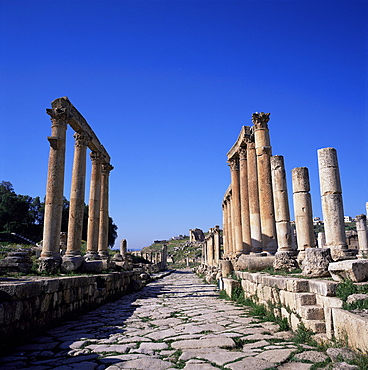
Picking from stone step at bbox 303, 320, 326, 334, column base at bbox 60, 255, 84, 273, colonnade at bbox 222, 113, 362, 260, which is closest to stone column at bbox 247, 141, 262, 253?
colonnade at bbox 222, 113, 362, 260

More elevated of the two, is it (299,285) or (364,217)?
(364,217)

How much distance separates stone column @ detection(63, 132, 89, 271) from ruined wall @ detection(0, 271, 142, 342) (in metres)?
4.58

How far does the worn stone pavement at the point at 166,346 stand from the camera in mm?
4273

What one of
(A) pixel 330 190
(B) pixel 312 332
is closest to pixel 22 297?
(B) pixel 312 332

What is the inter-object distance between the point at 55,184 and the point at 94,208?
507 centimetres

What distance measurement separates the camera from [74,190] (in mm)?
15688

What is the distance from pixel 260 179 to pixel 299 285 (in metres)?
9.51

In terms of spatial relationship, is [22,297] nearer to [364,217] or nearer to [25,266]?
[25,266]

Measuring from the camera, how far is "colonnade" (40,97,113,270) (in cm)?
1307

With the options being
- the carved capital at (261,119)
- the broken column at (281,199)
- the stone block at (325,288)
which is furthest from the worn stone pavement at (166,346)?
the carved capital at (261,119)

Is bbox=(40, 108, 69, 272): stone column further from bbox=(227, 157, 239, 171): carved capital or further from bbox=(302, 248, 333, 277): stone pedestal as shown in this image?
bbox=(227, 157, 239, 171): carved capital

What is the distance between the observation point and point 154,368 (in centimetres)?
414

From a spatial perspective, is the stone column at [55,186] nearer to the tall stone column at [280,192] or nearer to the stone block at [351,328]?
the tall stone column at [280,192]

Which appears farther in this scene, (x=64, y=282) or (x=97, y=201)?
(x=97, y=201)
